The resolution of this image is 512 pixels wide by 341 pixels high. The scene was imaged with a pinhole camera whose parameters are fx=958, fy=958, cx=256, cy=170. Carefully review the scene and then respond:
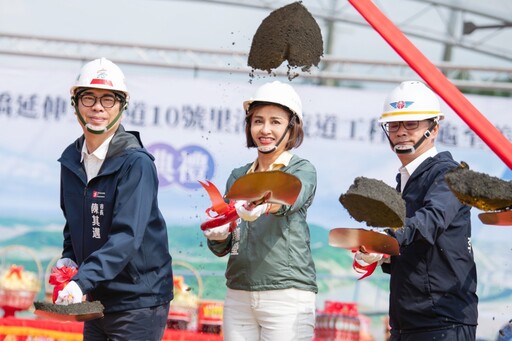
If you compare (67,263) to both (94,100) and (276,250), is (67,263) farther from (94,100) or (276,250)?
(276,250)

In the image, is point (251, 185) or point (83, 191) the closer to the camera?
point (251, 185)

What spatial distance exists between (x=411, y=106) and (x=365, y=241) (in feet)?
2.73

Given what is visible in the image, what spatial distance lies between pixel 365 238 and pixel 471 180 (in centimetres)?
54

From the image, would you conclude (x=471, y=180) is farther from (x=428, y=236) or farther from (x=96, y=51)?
(x=96, y=51)

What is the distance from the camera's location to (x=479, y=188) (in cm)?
371

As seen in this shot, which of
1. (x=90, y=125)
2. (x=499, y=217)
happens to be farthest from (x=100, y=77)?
(x=499, y=217)

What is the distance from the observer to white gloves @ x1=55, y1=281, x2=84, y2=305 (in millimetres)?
3943

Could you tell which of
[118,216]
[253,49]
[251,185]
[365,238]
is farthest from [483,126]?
[118,216]

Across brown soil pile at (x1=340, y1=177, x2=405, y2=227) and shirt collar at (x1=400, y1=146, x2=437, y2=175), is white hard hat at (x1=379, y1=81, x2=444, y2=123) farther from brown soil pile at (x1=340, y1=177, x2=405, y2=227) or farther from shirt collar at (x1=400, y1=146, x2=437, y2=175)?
brown soil pile at (x1=340, y1=177, x2=405, y2=227)

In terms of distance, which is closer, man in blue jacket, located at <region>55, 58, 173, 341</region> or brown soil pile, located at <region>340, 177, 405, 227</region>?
brown soil pile, located at <region>340, 177, 405, 227</region>

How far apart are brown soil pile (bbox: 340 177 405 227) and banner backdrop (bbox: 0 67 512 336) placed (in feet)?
12.1

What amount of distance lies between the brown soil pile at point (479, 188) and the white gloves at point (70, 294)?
157 centimetres

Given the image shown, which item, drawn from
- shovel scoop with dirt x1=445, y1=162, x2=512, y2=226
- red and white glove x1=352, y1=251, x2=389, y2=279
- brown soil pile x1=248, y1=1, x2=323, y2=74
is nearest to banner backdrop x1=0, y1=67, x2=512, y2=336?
brown soil pile x1=248, y1=1, x2=323, y2=74

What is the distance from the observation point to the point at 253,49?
15.6 feet
